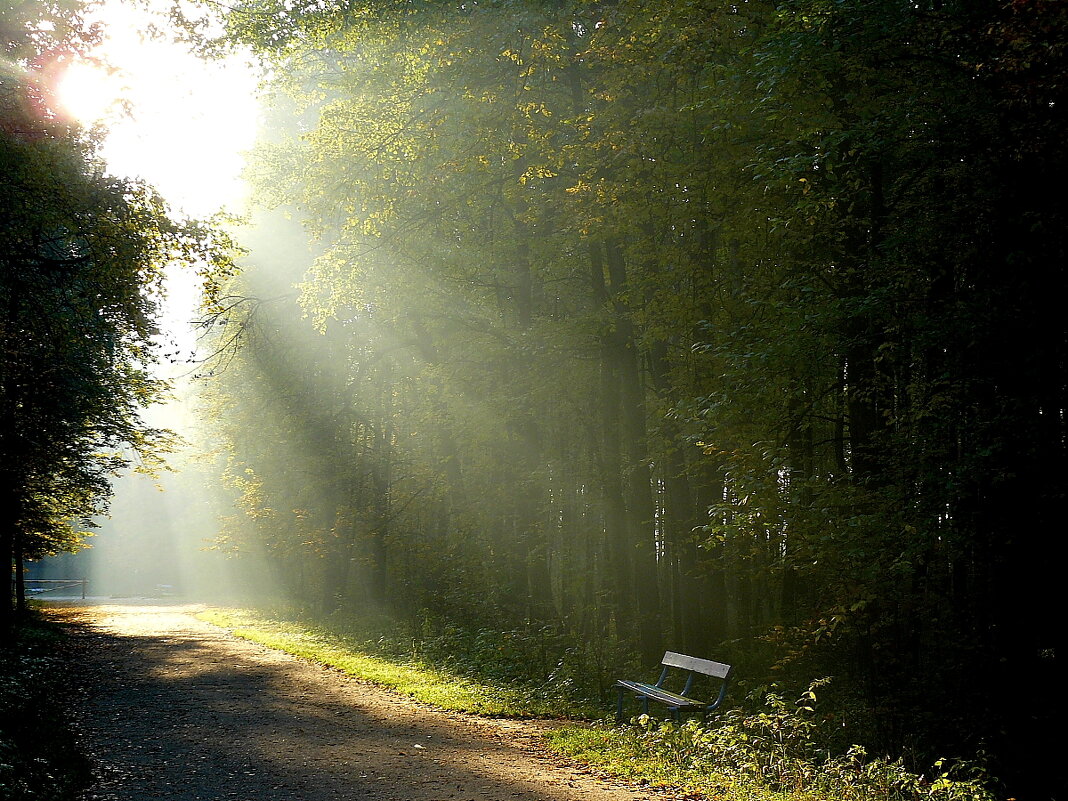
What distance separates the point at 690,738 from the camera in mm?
8742

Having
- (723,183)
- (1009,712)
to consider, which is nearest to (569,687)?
(1009,712)

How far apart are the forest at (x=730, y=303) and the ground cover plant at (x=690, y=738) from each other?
98cm

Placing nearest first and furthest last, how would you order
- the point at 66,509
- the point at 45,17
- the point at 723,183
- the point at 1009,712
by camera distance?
the point at 1009,712, the point at 45,17, the point at 723,183, the point at 66,509

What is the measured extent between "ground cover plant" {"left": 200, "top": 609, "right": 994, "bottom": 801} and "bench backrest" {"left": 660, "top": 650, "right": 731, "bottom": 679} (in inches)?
16.7

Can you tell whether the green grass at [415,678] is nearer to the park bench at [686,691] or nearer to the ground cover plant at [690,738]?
the ground cover plant at [690,738]

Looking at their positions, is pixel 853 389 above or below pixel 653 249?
below

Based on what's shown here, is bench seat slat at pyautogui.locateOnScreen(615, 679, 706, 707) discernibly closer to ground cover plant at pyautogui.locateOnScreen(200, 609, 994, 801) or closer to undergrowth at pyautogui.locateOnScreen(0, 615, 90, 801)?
ground cover plant at pyautogui.locateOnScreen(200, 609, 994, 801)

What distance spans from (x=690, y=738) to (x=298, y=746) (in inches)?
165

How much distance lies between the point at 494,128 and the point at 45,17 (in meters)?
6.21

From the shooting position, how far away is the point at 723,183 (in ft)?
38.6

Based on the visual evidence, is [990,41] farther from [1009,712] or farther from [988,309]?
[1009,712]

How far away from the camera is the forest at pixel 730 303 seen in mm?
8453

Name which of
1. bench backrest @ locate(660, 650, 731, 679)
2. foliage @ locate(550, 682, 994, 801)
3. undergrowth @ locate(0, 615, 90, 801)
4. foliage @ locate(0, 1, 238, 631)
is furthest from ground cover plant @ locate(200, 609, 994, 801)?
foliage @ locate(0, 1, 238, 631)

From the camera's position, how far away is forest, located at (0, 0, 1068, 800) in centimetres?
845
